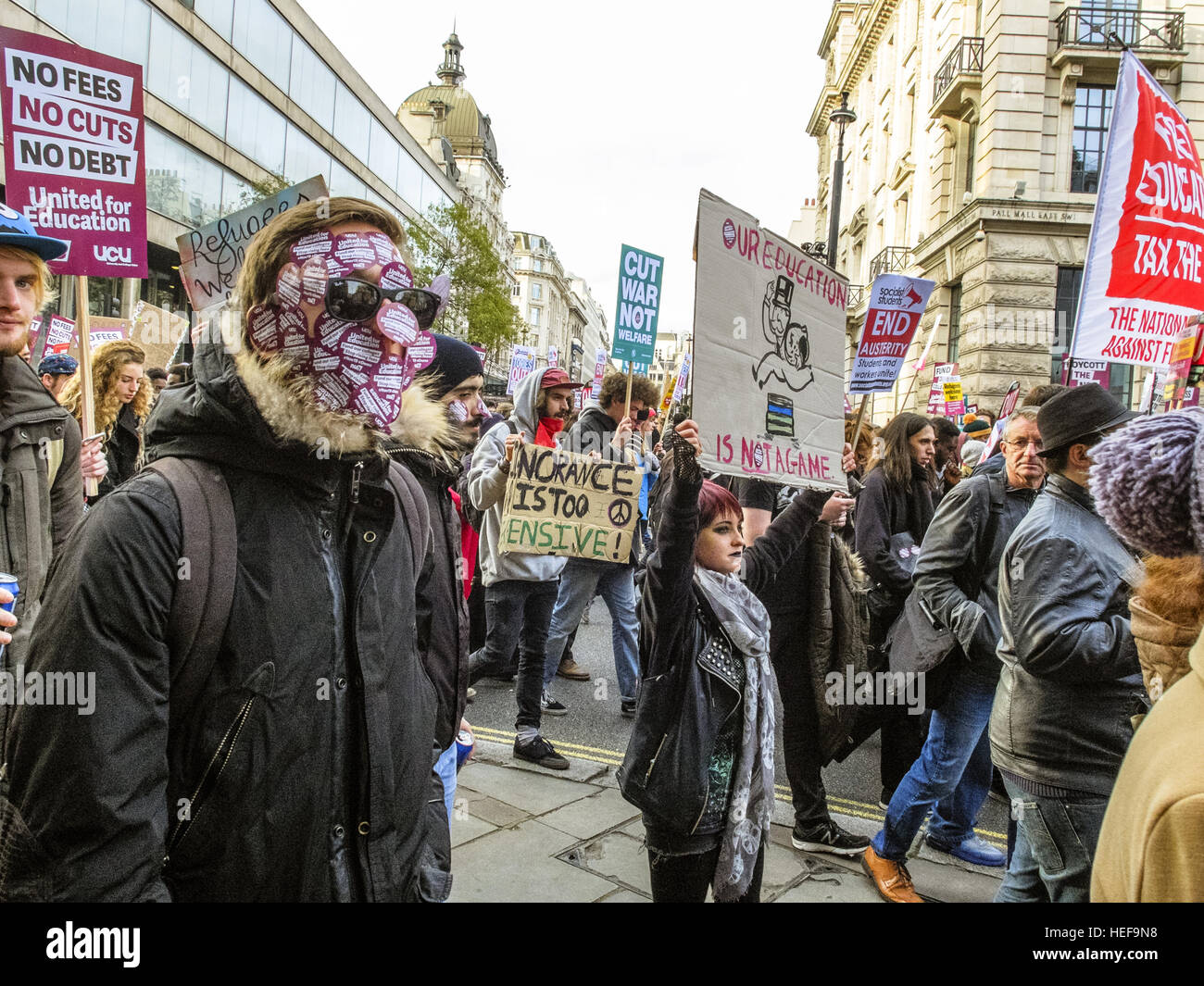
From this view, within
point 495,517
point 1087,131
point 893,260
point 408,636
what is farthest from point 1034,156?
Result: point 408,636

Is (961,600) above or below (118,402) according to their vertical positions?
below

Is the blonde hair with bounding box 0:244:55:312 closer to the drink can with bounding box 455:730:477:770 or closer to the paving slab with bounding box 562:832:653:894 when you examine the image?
the drink can with bounding box 455:730:477:770

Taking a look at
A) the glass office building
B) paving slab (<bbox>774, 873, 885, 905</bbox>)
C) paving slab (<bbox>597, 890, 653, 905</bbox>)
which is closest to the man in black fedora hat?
paving slab (<bbox>774, 873, 885, 905</bbox>)

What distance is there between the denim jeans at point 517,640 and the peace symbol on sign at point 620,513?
59cm

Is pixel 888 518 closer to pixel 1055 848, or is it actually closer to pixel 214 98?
pixel 1055 848

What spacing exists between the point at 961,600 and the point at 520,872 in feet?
7.16

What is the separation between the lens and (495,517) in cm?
526

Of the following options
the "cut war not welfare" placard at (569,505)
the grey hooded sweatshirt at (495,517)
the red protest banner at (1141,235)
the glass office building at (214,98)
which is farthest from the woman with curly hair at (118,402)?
the glass office building at (214,98)

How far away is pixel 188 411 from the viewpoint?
57.7 inches

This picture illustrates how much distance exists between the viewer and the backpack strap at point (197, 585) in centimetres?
137

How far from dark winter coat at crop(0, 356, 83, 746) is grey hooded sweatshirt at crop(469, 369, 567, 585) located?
235cm

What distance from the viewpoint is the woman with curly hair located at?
17.2 feet
